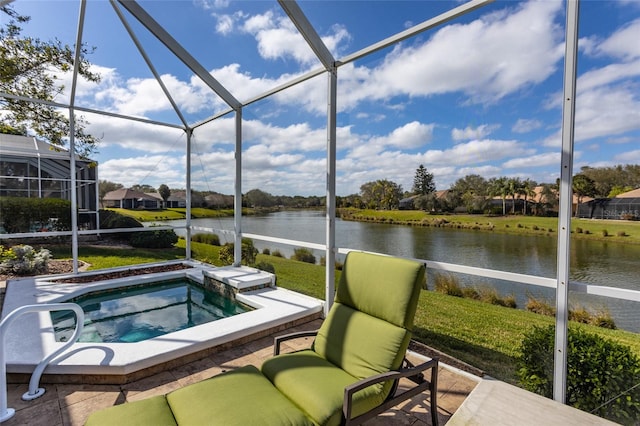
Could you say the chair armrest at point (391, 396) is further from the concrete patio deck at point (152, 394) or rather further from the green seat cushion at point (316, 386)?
the concrete patio deck at point (152, 394)

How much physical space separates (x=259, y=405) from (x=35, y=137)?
832 cm

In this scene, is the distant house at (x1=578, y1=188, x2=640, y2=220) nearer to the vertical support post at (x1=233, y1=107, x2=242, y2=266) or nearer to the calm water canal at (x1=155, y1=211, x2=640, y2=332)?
the calm water canal at (x1=155, y1=211, x2=640, y2=332)

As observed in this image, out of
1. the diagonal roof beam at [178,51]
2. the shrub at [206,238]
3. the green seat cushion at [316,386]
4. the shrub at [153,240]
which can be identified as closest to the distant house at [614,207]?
the green seat cushion at [316,386]

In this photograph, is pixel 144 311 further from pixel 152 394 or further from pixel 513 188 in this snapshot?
pixel 513 188

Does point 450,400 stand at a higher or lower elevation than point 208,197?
lower

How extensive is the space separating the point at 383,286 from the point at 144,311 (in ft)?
15.7

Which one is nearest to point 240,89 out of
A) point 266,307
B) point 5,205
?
point 266,307

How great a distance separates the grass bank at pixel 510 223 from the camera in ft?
8.07

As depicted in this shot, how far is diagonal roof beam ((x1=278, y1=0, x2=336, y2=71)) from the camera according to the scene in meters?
3.47

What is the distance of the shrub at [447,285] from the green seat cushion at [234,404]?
2.23m

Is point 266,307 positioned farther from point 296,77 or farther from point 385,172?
point 296,77

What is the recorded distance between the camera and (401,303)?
2355 mm

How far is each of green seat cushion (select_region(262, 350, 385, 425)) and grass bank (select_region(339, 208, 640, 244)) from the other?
2040 millimetres

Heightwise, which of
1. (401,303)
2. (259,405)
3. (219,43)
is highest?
(219,43)
